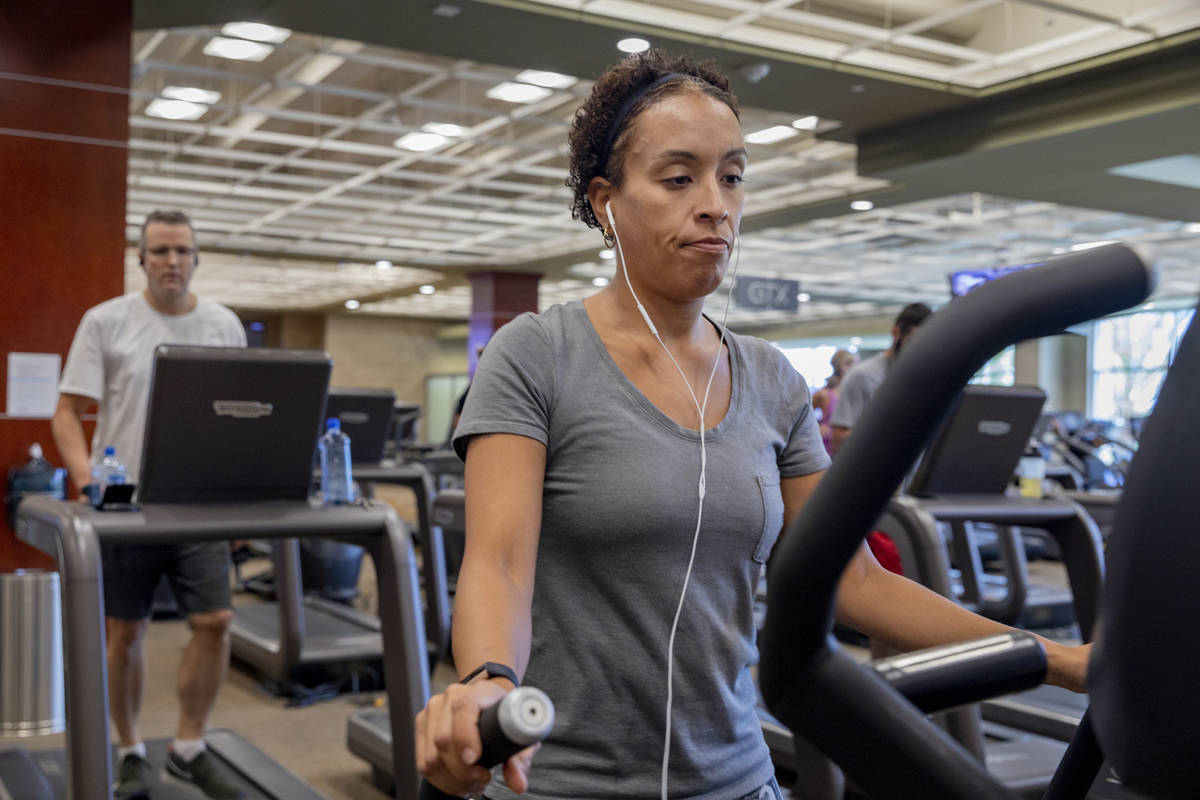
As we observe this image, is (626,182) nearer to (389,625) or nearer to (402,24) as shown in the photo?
(389,625)

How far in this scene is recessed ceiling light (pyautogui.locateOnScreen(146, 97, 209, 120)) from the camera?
8.89m

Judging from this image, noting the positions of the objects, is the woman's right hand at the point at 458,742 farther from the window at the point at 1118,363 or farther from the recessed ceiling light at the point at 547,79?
the window at the point at 1118,363

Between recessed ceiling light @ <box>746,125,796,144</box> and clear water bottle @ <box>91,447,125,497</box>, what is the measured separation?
22.4 feet

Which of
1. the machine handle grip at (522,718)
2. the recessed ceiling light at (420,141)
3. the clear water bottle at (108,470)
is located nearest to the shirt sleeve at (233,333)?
the clear water bottle at (108,470)

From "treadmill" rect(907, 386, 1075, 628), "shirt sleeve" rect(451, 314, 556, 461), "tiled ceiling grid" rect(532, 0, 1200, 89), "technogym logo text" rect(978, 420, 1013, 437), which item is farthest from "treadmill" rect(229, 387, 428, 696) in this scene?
"shirt sleeve" rect(451, 314, 556, 461)

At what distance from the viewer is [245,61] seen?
7852 mm

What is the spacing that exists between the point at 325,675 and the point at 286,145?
21.3 feet

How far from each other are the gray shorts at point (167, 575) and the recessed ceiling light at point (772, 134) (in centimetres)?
677

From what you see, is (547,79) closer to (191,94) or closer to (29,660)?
(191,94)

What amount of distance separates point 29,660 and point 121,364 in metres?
1.45

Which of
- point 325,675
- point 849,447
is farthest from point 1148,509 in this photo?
point 325,675

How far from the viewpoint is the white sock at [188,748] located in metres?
3.41

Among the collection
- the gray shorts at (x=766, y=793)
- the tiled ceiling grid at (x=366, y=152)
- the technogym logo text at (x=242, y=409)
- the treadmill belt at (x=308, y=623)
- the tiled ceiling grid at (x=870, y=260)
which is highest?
the tiled ceiling grid at (x=366, y=152)

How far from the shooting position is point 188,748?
3.43 metres
